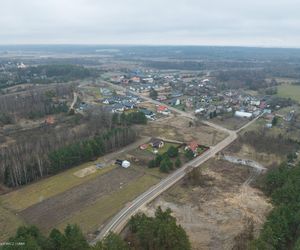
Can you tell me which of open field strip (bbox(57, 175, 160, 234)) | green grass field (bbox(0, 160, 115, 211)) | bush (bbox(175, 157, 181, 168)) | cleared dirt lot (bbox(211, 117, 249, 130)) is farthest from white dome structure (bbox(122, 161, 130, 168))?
cleared dirt lot (bbox(211, 117, 249, 130))

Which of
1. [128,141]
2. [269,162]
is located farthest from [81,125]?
[269,162]

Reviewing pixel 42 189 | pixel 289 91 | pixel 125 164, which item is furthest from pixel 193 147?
pixel 289 91

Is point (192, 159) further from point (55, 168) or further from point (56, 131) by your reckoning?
point (56, 131)

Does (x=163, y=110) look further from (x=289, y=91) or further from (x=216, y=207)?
(x=289, y=91)

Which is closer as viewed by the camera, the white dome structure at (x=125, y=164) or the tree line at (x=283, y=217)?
the tree line at (x=283, y=217)

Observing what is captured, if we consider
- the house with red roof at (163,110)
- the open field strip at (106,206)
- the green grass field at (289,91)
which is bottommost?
the green grass field at (289,91)

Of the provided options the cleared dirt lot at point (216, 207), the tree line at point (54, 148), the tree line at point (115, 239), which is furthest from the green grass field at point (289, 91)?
the tree line at point (115, 239)

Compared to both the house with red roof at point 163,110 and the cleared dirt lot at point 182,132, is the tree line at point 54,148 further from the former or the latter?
the house with red roof at point 163,110

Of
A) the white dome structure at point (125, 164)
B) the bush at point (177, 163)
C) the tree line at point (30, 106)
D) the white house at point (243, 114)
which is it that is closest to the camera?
the bush at point (177, 163)
